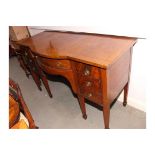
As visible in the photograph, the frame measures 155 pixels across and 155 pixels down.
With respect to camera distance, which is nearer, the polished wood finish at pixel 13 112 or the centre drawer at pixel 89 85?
the polished wood finish at pixel 13 112

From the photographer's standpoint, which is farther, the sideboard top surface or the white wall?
the white wall

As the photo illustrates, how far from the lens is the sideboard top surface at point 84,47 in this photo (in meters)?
1.03

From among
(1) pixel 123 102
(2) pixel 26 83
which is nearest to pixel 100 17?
(1) pixel 123 102

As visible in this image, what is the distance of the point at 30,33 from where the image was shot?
259 centimetres

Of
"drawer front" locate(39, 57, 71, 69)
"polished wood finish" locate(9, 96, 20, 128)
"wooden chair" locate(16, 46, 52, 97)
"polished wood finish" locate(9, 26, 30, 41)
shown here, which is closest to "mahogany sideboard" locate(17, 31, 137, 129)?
"drawer front" locate(39, 57, 71, 69)

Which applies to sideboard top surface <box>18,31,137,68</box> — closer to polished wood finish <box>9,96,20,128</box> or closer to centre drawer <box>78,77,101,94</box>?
centre drawer <box>78,77,101,94</box>

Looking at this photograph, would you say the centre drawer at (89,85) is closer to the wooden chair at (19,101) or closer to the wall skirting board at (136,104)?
the wooden chair at (19,101)

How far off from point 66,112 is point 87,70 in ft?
2.75

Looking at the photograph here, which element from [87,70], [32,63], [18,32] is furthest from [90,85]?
[18,32]

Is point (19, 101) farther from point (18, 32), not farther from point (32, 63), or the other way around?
point (18, 32)

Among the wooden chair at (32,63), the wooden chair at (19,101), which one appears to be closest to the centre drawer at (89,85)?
the wooden chair at (19,101)

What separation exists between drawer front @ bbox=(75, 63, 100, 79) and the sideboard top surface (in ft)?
0.19

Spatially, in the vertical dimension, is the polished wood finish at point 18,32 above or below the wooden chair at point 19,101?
above

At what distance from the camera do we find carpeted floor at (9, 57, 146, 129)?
5.09 feet
